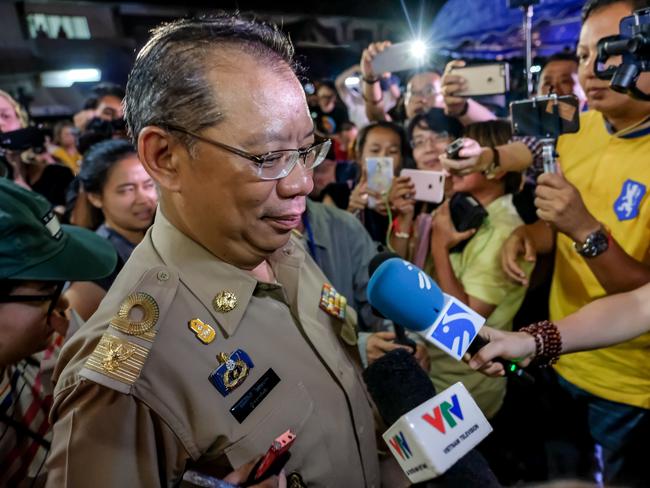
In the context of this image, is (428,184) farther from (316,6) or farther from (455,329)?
(316,6)

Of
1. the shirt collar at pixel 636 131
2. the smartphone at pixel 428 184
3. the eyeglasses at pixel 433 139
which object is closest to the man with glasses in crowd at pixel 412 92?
the eyeglasses at pixel 433 139

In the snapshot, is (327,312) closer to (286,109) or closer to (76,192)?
(286,109)

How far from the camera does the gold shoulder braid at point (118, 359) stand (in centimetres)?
89

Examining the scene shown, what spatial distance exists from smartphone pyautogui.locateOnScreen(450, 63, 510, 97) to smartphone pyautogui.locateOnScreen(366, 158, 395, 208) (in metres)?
0.55

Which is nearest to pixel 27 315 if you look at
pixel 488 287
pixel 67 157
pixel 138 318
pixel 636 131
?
pixel 138 318

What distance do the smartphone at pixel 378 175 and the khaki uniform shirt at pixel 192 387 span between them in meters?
1.43

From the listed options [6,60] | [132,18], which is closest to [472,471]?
[6,60]

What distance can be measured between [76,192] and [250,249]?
2.68m

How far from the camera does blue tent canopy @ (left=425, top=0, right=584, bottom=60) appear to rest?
4777 mm

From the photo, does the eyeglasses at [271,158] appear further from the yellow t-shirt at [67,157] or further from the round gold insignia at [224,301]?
the yellow t-shirt at [67,157]

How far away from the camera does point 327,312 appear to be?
135 centimetres

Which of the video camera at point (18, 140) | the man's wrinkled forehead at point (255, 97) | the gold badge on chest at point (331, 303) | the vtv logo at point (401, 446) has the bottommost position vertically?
the vtv logo at point (401, 446)

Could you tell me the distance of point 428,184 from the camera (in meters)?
2.32

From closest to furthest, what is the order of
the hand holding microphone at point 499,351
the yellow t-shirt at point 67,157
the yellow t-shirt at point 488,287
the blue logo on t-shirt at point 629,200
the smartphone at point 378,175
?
the hand holding microphone at point 499,351
the blue logo on t-shirt at point 629,200
the yellow t-shirt at point 488,287
the smartphone at point 378,175
the yellow t-shirt at point 67,157
